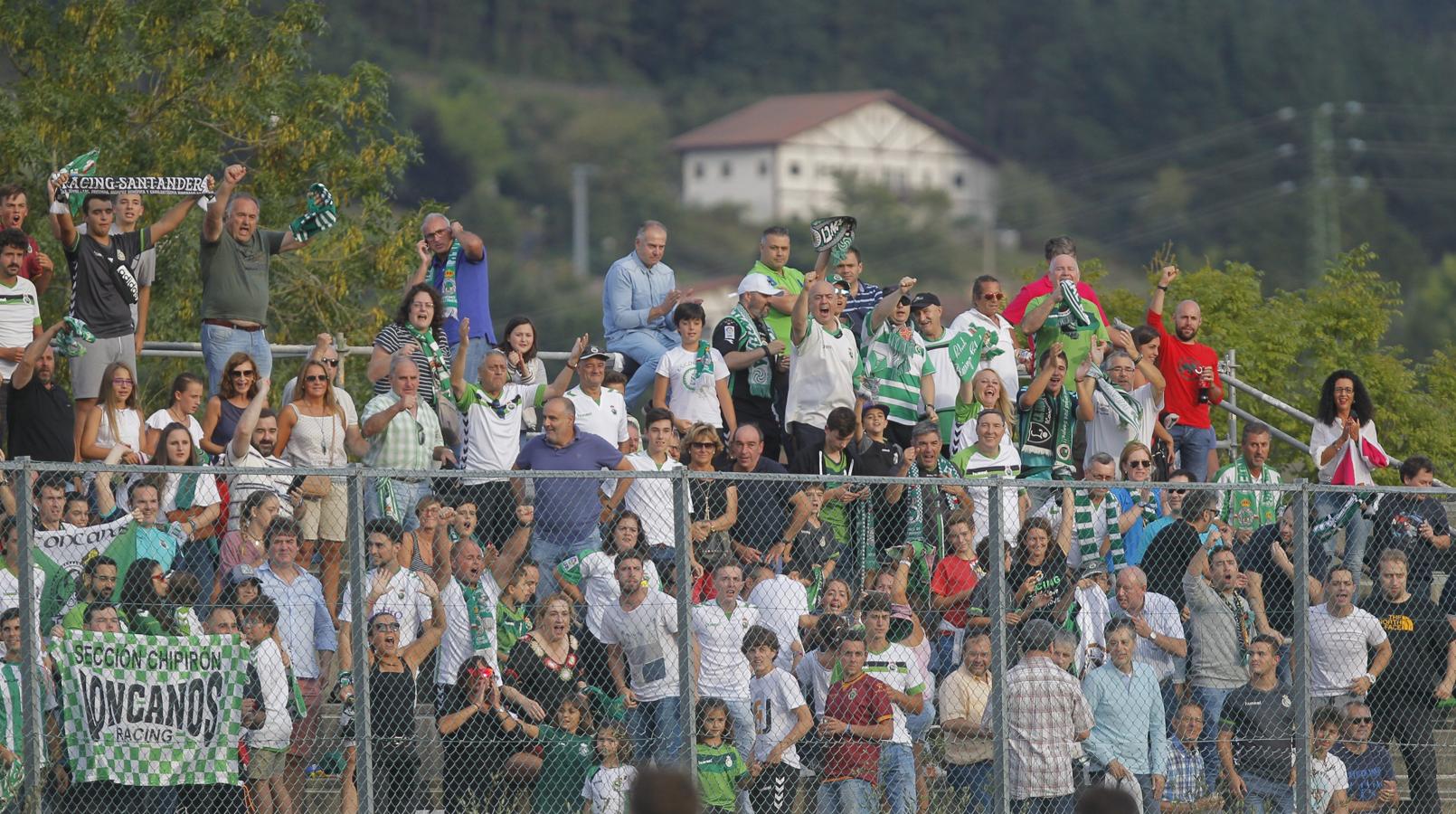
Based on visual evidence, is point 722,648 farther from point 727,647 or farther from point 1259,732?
point 1259,732

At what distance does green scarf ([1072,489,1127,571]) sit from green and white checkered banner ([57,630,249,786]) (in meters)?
4.25

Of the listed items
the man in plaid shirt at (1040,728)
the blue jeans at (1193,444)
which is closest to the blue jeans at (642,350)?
the blue jeans at (1193,444)

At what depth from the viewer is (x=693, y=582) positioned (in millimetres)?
10797

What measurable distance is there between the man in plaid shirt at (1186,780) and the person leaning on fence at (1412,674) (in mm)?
1024

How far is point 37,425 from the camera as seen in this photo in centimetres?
1277

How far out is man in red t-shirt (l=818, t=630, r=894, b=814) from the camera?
1073 centimetres

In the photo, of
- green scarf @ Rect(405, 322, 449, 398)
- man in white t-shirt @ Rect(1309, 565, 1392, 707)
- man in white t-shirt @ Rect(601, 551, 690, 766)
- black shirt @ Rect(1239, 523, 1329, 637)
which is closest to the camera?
man in white t-shirt @ Rect(601, 551, 690, 766)

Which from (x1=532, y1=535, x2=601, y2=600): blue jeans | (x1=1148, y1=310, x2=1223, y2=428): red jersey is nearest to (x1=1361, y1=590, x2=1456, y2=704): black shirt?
(x1=1148, y1=310, x2=1223, y2=428): red jersey

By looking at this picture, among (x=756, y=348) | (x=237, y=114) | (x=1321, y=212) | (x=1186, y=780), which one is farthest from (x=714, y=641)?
(x=1321, y=212)

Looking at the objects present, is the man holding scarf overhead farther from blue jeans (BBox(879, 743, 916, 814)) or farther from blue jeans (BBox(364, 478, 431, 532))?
blue jeans (BBox(879, 743, 916, 814))

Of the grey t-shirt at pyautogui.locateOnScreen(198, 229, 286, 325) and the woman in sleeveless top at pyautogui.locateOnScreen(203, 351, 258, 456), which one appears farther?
the grey t-shirt at pyautogui.locateOnScreen(198, 229, 286, 325)

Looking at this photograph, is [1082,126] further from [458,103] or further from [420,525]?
[420,525]

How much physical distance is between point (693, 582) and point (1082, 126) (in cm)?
9357

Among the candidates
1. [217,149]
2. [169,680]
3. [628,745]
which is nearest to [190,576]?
[169,680]
